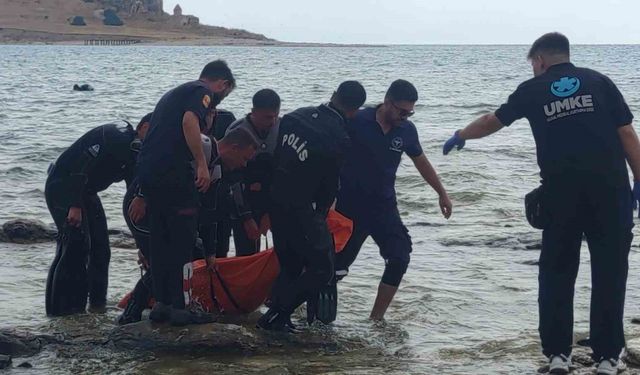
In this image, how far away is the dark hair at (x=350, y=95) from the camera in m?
6.75

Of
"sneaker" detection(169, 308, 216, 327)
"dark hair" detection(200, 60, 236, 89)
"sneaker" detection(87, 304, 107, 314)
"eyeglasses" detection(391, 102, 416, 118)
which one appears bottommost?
"sneaker" detection(87, 304, 107, 314)

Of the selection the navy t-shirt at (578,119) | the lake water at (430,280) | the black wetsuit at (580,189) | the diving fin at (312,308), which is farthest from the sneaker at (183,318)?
the navy t-shirt at (578,119)

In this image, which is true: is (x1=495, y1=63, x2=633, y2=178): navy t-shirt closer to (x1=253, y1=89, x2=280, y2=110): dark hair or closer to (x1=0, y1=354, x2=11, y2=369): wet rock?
(x1=253, y1=89, x2=280, y2=110): dark hair

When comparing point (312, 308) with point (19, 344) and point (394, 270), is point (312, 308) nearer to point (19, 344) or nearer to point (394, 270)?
point (394, 270)

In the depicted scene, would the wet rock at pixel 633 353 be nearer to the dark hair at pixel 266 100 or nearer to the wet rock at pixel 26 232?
the dark hair at pixel 266 100

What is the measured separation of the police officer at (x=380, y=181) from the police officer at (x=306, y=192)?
1.30 feet

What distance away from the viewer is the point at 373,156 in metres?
7.20

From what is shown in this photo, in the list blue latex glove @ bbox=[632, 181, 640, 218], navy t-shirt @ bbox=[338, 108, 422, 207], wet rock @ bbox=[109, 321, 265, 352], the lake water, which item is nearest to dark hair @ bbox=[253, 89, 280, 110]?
navy t-shirt @ bbox=[338, 108, 422, 207]

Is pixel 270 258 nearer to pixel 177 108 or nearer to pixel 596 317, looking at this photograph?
pixel 177 108

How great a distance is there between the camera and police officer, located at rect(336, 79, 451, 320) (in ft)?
23.5

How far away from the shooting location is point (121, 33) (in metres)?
158

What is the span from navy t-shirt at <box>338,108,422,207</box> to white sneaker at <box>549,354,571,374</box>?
1795 millimetres

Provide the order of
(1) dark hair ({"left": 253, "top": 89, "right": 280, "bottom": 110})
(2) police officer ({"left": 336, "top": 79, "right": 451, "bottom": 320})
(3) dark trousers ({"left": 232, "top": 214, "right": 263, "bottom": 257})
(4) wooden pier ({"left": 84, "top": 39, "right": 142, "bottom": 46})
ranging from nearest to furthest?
1. (1) dark hair ({"left": 253, "top": 89, "right": 280, "bottom": 110})
2. (2) police officer ({"left": 336, "top": 79, "right": 451, "bottom": 320})
3. (3) dark trousers ({"left": 232, "top": 214, "right": 263, "bottom": 257})
4. (4) wooden pier ({"left": 84, "top": 39, "right": 142, "bottom": 46})

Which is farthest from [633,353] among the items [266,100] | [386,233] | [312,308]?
[266,100]
